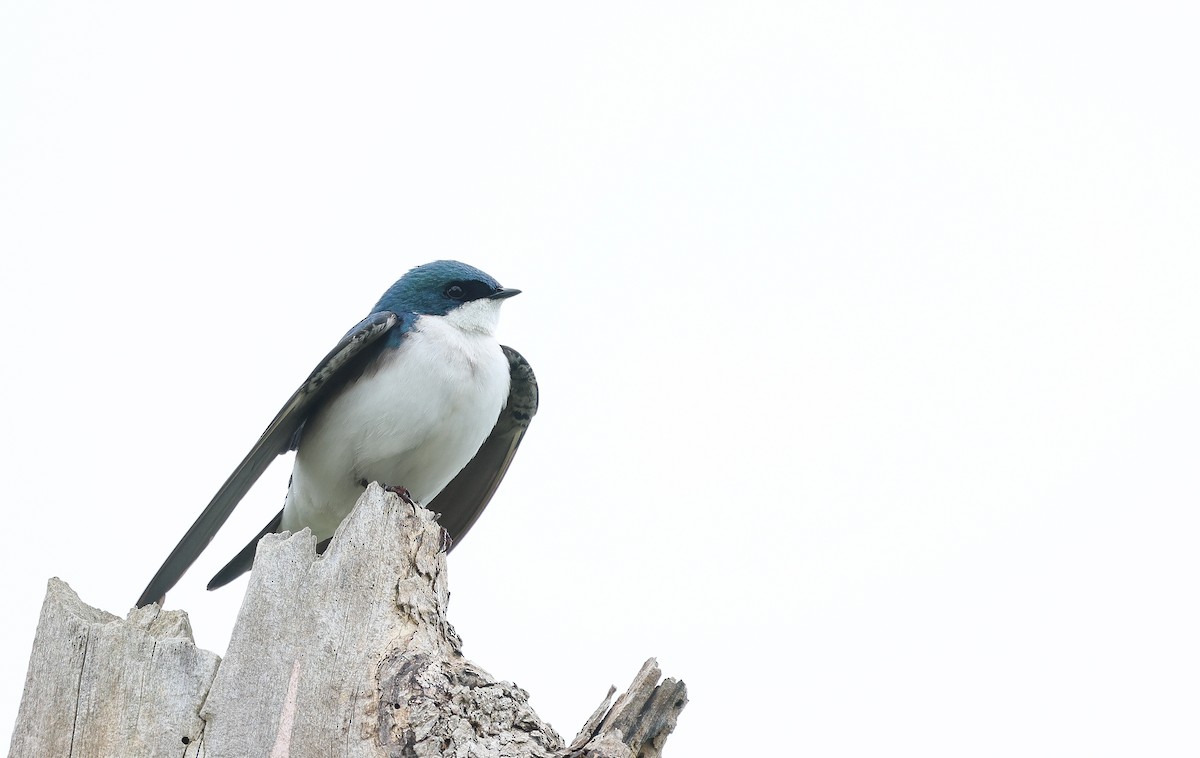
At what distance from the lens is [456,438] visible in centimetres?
549

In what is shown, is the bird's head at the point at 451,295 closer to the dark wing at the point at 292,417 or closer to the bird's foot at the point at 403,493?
the dark wing at the point at 292,417

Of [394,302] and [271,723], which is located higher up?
[394,302]

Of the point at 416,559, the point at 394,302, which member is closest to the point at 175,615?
the point at 416,559

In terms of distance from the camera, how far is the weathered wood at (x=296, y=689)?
3350 millimetres

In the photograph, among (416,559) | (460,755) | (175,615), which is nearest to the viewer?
(460,755)

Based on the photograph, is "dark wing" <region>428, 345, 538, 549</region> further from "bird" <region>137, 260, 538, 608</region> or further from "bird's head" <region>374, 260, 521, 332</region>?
"bird's head" <region>374, 260, 521, 332</region>

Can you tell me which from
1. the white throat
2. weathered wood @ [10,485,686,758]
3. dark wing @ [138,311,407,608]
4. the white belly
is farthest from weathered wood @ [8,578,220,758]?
the white throat

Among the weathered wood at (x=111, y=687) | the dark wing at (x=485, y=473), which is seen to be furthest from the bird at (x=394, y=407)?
the weathered wood at (x=111, y=687)

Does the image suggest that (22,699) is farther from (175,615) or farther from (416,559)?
(416,559)

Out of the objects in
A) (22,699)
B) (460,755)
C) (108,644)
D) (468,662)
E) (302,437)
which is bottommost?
(22,699)

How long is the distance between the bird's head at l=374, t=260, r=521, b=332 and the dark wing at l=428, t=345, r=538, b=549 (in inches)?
19.1

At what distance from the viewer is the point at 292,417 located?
567 centimetres

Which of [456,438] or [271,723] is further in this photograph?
[456,438]

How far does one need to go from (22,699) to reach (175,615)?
43 cm
